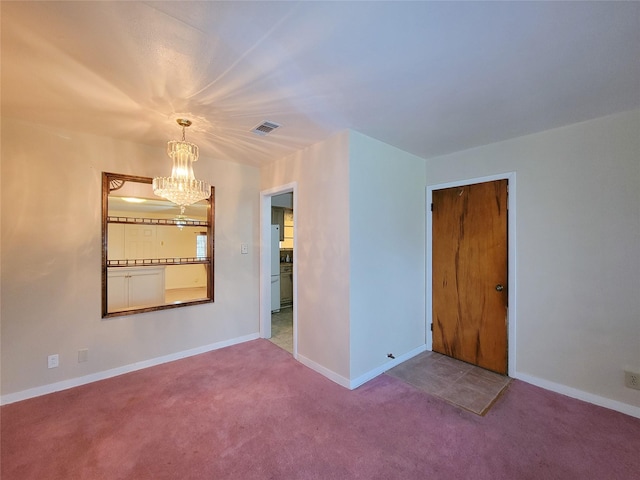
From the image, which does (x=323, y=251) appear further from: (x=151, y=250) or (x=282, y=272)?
(x=282, y=272)

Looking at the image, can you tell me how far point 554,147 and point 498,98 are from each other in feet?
3.47

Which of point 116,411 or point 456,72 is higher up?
point 456,72

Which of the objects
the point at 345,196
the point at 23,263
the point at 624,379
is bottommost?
the point at 624,379

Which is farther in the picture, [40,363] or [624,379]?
[40,363]

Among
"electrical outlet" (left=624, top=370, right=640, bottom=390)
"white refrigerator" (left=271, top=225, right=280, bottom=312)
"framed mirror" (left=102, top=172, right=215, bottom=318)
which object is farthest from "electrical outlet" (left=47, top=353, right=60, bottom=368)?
"electrical outlet" (left=624, top=370, right=640, bottom=390)

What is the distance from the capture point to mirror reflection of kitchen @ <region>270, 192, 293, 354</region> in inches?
171

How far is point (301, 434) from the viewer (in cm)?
195

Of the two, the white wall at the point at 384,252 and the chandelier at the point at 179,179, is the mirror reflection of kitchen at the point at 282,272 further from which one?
the chandelier at the point at 179,179

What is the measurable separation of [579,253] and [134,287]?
14.7 feet

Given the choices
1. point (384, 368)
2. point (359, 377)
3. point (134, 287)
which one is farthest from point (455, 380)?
point (134, 287)

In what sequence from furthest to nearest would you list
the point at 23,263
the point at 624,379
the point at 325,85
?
the point at 23,263 → the point at 624,379 → the point at 325,85

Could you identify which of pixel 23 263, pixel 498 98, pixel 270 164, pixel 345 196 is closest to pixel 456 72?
pixel 498 98

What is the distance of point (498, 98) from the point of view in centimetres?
200

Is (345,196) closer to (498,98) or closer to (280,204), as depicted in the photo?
(498,98)
